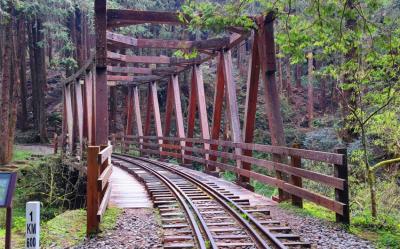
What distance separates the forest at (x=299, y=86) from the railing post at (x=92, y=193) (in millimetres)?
589

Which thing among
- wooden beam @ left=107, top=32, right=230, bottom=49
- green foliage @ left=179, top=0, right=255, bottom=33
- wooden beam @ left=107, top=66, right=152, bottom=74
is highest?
wooden beam @ left=107, top=66, right=152, bottom=74

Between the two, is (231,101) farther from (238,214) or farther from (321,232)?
(321,232)

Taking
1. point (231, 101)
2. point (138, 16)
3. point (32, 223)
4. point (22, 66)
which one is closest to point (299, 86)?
point (22, 66)

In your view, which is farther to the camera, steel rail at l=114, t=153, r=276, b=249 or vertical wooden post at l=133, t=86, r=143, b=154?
vertical wooden post at l=133, t=86, r=143, b=154

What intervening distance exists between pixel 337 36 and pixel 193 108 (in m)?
10.3

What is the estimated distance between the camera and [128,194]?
364 inches

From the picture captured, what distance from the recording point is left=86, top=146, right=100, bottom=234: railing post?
19.3 ft

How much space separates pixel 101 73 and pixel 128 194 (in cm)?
288

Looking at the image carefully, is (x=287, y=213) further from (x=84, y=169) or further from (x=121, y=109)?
(x=121, y=109)

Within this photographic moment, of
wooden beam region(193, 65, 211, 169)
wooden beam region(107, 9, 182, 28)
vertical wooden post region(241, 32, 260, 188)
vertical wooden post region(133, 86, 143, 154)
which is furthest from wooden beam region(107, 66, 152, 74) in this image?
vertical wooden post region(241, 32, 260, 188)

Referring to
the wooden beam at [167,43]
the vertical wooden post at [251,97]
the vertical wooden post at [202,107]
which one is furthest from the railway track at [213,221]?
the vertical wooden post at [202,107]

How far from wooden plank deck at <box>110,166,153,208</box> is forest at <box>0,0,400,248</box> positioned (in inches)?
55.9

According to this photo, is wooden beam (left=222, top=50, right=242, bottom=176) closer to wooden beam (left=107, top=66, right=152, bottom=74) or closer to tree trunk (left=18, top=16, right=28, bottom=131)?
wooden beam (left=107, top=66, right=152, bottom=74)

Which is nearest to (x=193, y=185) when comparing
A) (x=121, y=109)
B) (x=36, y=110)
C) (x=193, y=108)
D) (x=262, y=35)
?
(x=262, y=35)
